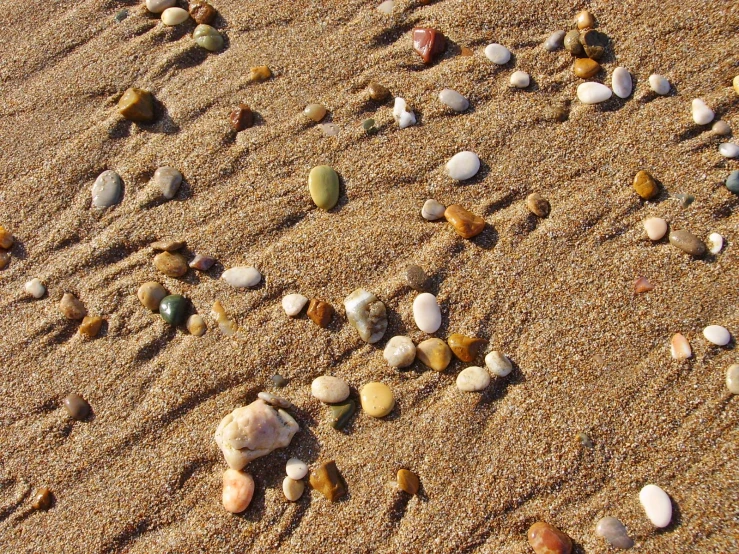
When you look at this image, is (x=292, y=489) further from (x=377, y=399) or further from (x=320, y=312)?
(x=320, y=312)

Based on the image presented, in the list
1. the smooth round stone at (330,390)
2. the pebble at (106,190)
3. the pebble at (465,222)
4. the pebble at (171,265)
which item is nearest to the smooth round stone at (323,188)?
the pebble at (465,222)

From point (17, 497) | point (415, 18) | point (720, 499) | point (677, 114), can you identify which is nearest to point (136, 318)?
point (17, 497)

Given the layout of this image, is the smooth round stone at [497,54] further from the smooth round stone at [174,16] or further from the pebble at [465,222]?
the smooth round stone at [174,16]

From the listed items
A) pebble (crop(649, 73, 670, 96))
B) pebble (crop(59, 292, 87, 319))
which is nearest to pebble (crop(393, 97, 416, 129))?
pebble (crop(649, 73, 670, 96))

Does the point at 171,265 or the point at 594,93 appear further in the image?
the point at 594,93

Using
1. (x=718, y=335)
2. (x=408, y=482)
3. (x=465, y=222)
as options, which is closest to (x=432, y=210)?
(x=465, y=222)

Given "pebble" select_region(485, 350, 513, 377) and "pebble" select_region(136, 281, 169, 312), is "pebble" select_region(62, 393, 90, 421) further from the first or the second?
"pebble" select_region(485, 350, 513, 377)

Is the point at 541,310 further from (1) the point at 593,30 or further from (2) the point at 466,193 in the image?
(1) the point at 593,30
